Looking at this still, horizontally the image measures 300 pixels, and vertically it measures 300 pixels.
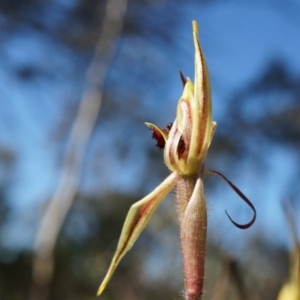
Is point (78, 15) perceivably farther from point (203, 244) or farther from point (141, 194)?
point (203, 244)

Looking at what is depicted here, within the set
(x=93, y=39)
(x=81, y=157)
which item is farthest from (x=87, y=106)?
(x=93, y=39)

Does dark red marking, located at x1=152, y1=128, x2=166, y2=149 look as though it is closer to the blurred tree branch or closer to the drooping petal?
the drooping petal

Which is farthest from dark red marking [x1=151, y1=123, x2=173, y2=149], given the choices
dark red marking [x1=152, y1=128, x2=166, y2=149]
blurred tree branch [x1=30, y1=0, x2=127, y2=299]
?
blurred tree branch [x1=30, y1=0, x2=127, y2=299]

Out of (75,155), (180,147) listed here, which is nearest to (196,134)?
(180,147)

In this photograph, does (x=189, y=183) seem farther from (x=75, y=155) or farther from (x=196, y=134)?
(x=75, y=155)

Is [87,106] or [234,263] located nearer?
[234,263]

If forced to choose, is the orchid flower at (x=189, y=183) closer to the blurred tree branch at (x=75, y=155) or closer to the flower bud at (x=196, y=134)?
the flower bud at (x=196, y=134)
